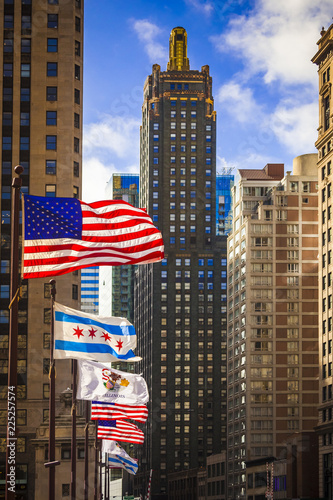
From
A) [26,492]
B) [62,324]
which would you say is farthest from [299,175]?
[62,324]

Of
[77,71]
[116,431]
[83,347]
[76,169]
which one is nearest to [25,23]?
[77,71]

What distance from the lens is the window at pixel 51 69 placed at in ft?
401

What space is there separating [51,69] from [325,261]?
50167 mm

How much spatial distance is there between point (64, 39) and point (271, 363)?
294ft

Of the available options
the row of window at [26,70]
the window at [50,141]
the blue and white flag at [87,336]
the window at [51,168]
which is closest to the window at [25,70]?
the row of window at [26,70]

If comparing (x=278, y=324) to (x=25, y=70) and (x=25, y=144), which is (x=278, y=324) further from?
(x=25, y=70)

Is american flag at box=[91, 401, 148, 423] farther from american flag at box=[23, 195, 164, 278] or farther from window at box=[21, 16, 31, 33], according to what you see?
window at box=[21, 16, 31, 33]

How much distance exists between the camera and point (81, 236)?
29469 mm

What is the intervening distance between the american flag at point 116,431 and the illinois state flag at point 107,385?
420 inches

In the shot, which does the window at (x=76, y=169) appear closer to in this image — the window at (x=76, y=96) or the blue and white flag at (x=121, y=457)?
the window at (x=76, y=96)

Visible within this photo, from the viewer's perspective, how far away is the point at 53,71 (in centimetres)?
→ 12219

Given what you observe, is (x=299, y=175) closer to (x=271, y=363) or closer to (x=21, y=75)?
(x=271, y=363)

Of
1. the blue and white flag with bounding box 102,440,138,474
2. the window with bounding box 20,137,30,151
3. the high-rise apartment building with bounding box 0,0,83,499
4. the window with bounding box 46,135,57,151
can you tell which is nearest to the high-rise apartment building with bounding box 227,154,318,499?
the high-rise apartment building with bounding box 0,0,83,499

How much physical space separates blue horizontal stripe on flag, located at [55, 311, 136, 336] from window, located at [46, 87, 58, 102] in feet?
277
